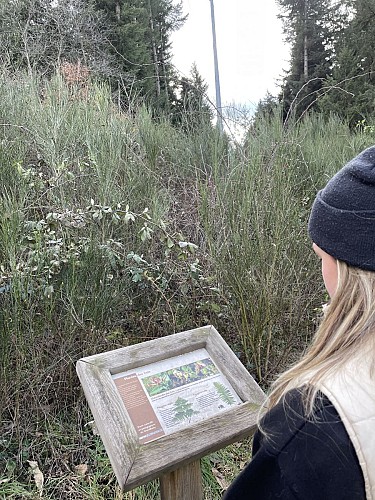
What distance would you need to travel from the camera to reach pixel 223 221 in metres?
2.75

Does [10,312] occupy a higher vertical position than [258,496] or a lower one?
lower

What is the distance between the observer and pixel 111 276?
259 cm

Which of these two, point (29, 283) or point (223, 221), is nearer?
point (29, 283)

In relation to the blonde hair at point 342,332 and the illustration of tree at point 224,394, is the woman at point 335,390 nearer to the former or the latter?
the blonde hair at point 342,332

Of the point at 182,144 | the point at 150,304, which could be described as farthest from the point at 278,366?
the point at 182,144

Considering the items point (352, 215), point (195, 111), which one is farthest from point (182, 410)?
point (195, 111)

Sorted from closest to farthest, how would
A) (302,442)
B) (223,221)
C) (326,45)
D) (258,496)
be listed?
(302,442), (258,496), (223,221), (326,45)

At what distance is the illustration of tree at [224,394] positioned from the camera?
1484mm

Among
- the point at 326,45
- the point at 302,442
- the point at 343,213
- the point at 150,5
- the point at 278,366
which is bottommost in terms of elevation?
the point at 278,366

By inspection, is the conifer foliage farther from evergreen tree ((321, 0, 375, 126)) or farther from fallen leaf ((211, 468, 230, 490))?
fallen leaf ((211, 468, 230, 490))

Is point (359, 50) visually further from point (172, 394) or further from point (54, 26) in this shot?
point (172, 394)

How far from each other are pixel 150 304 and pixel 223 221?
0.78 m

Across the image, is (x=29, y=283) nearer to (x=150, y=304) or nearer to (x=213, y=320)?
(x=150, y=304)

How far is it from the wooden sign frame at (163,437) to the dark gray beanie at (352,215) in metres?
0.76
